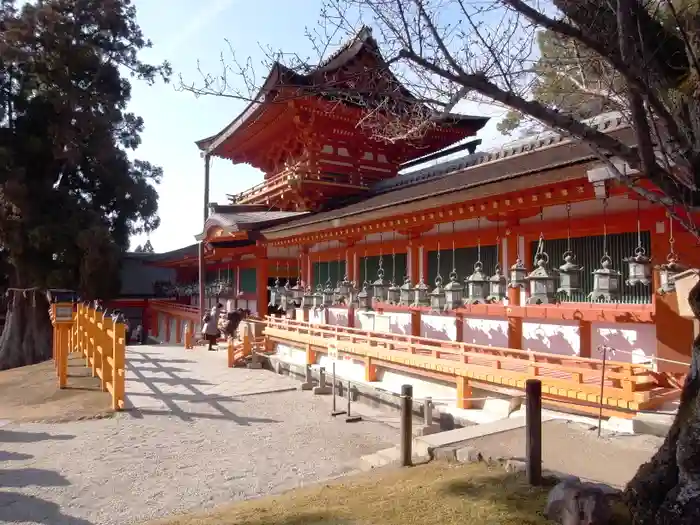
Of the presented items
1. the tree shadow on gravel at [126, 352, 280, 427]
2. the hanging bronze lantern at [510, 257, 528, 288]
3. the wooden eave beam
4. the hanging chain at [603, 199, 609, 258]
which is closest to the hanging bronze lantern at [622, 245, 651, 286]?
the hanging chain at [603, 199, 609, 258]

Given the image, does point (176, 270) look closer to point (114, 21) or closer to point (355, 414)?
point (114, 21)

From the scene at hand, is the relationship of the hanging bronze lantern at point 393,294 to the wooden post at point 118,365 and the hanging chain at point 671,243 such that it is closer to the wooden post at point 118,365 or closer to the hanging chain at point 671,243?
the hanging chain at point 671,243

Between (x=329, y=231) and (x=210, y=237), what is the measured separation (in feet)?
19.3

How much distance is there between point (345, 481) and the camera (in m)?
5.59

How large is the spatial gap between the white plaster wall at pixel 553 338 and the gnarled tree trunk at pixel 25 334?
22.7m

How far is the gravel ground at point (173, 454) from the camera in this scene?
5730 mm

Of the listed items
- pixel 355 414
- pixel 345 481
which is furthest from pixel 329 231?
pixel 345 481

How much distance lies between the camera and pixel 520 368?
821cm

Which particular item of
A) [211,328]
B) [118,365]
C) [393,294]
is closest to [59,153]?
[211,328]

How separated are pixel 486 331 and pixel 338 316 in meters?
5.71

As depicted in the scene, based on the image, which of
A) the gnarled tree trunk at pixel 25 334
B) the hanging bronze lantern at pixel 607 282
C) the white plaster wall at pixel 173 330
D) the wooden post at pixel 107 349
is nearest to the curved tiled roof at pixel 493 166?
the hanging bronze lantern at pixel 607 282

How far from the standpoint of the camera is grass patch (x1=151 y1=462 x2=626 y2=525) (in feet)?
12.9

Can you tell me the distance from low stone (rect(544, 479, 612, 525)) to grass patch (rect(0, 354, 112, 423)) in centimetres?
809

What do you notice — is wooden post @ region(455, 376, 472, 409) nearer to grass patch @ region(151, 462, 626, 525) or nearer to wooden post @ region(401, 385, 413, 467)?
wooden post @ region(401, 385, 413, 467)
